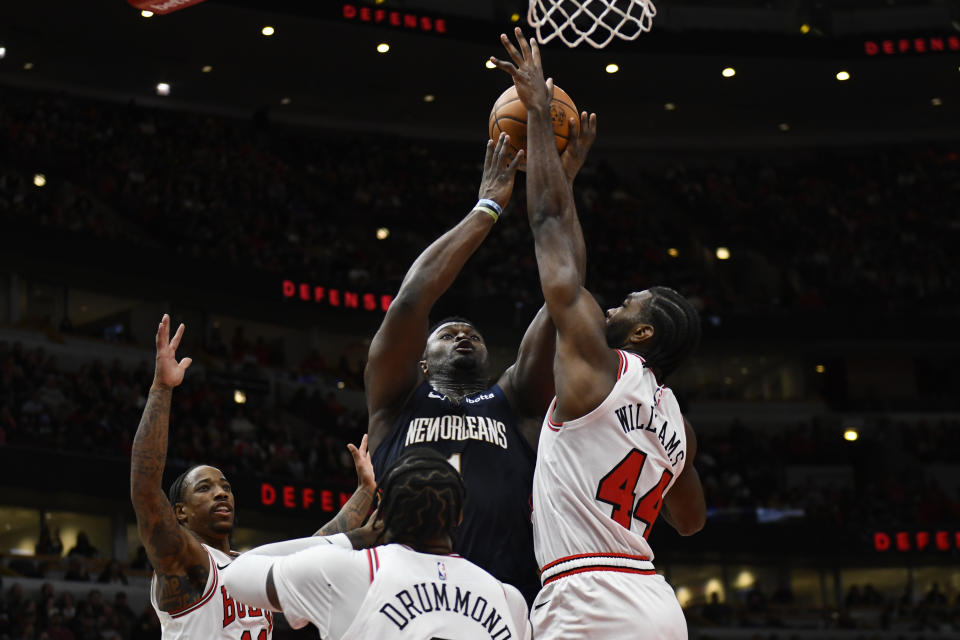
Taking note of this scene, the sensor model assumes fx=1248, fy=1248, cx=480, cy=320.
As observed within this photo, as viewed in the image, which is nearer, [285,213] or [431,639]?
[431,639]

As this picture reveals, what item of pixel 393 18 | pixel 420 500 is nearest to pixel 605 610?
pixel 420 500

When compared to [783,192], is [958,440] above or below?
below

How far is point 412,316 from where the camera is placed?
547 cm

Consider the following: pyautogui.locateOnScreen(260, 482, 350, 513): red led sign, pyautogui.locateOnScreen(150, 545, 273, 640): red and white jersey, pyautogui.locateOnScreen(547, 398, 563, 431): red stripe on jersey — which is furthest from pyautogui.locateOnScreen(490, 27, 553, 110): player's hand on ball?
pyautogui.locateOnScreen(260, 482, 350, 513): red led sign

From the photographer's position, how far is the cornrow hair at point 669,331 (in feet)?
17.1

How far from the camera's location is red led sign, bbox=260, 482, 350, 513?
71.5 ft

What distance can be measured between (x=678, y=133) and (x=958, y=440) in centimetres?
1211

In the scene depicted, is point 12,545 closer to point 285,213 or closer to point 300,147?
point 285,213

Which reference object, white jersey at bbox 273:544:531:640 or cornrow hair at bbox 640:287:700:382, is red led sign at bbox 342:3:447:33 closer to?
cornrow hair at bbox 640:287:700:382

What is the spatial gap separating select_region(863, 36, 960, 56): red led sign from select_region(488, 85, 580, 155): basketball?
26920 mm

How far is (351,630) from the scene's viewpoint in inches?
150

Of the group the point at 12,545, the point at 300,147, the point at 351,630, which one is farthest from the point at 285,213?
the point at 351,630

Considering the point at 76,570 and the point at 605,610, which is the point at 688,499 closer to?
the point at 605,610

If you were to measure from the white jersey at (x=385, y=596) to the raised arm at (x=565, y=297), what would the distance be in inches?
44.7
